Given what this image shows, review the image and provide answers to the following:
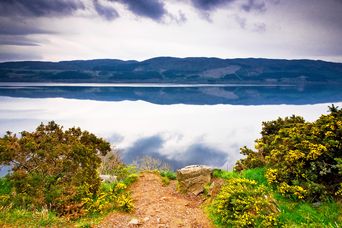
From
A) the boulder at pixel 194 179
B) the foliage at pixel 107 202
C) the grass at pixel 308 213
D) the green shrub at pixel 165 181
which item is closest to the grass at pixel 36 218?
the foliage at pixel 107 202

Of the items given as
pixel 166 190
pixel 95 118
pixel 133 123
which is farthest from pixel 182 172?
pixel 95 118

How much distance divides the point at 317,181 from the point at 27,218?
30.1 feet

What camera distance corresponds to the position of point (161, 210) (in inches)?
467

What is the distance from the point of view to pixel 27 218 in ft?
33.9

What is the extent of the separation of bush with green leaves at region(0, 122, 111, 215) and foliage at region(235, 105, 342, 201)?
652 centimetres

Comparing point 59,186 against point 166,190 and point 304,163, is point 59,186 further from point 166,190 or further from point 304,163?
point 304,163

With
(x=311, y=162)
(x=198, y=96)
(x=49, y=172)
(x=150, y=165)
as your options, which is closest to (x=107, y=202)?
(x=49, y=172)

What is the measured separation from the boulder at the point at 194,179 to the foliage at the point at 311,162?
277cm

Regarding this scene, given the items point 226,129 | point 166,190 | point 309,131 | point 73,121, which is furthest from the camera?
point 73,121

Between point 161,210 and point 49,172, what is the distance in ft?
13.4

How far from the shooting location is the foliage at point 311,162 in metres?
11.1

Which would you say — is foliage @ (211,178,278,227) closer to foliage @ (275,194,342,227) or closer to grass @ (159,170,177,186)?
foliage @ (275,194,342,227)

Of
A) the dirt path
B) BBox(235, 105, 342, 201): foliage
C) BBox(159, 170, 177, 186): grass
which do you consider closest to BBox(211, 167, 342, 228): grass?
BBox(235, 105, 342, 201): foliage

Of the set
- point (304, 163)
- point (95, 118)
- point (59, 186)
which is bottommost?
point (95, 118)
